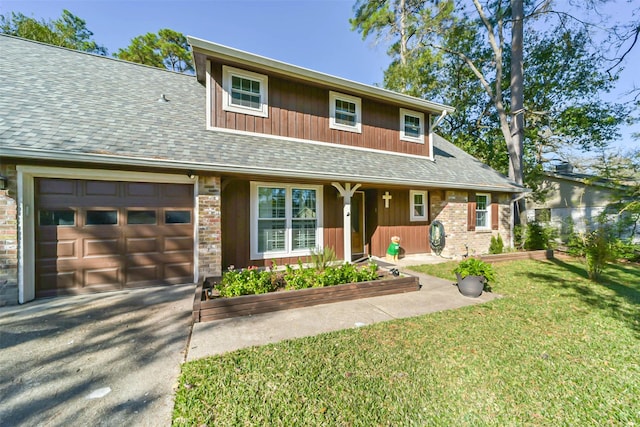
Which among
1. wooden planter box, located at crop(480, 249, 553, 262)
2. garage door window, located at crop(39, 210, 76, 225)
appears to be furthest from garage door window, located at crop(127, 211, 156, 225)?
wooden planter box, located at crop(480, 249, 553, 262)

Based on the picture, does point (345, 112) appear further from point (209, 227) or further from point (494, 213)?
point (494, 213)

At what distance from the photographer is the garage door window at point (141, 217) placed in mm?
4992

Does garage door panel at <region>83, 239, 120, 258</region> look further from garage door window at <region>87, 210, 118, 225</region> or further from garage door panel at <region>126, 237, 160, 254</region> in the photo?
garage door window at <region>87, 210, 118, 225</region>

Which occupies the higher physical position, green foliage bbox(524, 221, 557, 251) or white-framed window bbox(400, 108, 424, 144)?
white-framed window bbox(400, 108, 424, 144)

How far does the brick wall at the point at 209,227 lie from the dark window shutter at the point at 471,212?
27.3 ft

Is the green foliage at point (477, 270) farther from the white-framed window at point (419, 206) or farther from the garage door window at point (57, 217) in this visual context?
the garage door window at point (57, 217)

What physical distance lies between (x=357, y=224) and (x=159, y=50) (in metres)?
18.2

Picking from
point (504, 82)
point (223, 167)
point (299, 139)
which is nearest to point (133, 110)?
point (223, 167)

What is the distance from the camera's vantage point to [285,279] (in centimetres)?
468

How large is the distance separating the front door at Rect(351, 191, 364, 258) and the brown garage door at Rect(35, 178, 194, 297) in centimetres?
498

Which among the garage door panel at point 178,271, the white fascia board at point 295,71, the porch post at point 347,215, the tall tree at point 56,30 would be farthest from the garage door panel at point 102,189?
the tall tree at point 56,30

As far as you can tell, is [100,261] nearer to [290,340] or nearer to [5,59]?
[290,340]

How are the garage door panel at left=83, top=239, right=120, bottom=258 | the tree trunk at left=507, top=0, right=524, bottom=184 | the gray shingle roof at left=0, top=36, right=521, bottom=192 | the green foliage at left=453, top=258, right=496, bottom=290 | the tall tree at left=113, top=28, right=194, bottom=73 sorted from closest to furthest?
the gray shingle roof at left=0, top=36, right=521, bottom=192 < the garage door panel at left=83, top=239, right=120, bottom=258 < the green foliage at left=453, top=258, right=496, bottom=290 < the tree trunk at left=507, top=0, right=524, bottom=184 < the tall tree at left=113, top=28, right=194, bottom=73

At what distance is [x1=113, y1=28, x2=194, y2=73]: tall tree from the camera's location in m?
15.7
